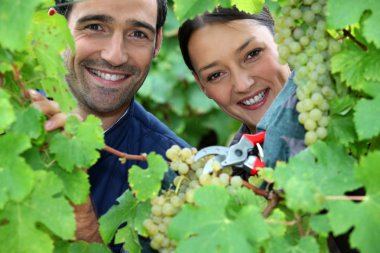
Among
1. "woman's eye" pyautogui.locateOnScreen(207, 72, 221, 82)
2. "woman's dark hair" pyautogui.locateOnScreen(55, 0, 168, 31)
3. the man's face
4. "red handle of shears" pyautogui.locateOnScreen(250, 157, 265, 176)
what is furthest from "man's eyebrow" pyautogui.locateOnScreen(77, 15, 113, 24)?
"red handle of shears" pyautogui.locateOnScreen(250, 157, 265, 176)

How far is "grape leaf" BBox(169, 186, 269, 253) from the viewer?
91cm

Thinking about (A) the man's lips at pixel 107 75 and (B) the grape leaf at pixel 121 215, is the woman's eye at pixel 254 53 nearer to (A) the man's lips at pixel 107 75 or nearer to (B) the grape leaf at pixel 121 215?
(A) the man's lips at pixel 107 75

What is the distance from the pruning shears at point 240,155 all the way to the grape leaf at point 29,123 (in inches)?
12.5

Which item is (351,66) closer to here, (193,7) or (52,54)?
(193,7)

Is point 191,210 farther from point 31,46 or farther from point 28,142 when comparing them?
point 31,46

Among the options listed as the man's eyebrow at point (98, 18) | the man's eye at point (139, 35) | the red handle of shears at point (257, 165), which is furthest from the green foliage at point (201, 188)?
the man's eye at point (139, 35)

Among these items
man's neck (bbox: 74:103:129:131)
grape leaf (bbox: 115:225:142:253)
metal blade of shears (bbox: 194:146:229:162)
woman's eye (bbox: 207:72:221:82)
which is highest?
metal blade of shears (bbox: 194:146:229:162)

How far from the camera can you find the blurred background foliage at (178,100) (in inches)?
204

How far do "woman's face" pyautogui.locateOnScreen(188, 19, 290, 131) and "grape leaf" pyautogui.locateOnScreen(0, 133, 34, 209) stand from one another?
1.04 meters

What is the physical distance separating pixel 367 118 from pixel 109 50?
134cm

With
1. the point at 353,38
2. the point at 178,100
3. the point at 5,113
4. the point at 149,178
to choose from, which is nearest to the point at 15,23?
the point at 5,113

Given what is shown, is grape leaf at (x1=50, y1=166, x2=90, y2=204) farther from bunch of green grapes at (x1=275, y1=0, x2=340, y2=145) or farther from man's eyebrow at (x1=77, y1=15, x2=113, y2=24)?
man's eyebrow at (x1=77, y1=15, x2=113, y2=24)

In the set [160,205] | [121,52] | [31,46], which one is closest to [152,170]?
[160,205]

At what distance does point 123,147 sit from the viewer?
239 cm
